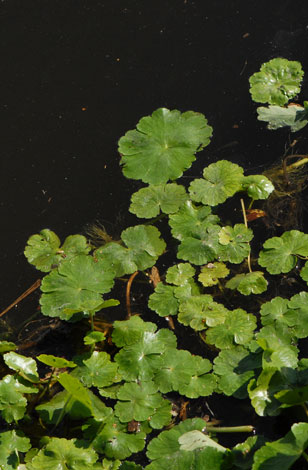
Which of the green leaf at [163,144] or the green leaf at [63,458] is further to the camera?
the green leaf at [163,144]

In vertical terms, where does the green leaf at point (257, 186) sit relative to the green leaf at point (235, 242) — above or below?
above

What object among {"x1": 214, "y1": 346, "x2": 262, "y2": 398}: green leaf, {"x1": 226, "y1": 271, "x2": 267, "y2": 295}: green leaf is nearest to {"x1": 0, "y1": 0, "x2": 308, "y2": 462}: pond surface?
{"x1": 226, "y1": 271, "x2": 267, "y2": 295}: green leaf

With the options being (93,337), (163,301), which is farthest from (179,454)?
(163,301)

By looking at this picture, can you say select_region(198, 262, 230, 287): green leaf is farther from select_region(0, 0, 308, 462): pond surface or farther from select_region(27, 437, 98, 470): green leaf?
select_region(27, 437, 98, 470): green leaf

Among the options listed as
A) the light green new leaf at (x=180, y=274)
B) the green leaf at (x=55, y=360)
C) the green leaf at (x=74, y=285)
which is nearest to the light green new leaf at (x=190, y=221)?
the light green new leaf at (x=180, y=274)

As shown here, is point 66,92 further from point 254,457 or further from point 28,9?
point 254,457

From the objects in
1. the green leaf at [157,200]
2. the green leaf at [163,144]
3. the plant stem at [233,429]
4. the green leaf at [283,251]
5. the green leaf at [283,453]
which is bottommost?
the plant stem at [233,429]

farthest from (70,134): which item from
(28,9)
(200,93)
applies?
Answer: (28,9)

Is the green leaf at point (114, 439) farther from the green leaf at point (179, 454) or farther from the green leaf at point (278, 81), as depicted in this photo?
the green leaf at point (278, 81)
